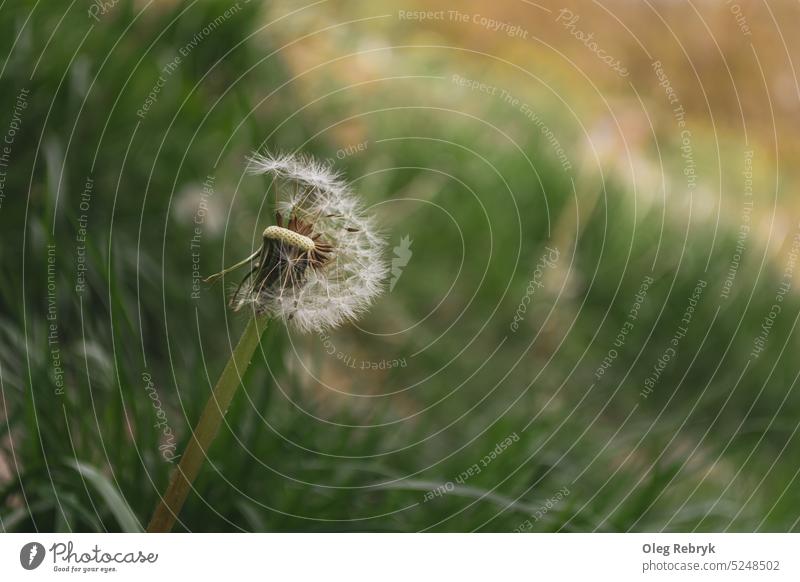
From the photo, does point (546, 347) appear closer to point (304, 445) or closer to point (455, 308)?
point (455, 308)

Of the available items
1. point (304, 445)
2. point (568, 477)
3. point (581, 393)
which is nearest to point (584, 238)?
point (581, 393)

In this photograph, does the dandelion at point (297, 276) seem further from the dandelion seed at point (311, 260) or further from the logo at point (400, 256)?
the logo at point (400, 256)
